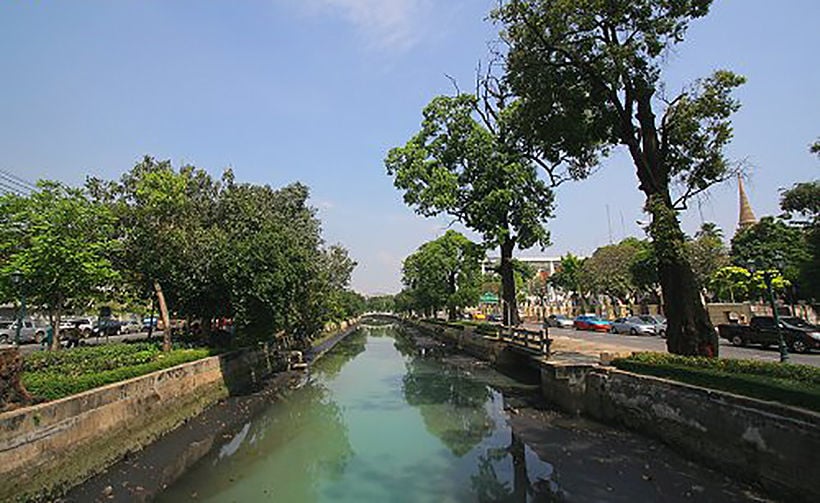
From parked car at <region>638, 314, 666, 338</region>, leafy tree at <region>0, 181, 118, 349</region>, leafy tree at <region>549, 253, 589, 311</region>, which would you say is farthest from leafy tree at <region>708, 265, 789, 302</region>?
leafy tree at <region>0, 181, 118, 349</region>

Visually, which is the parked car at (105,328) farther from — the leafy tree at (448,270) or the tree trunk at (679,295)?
the tree trunk at (679,295)

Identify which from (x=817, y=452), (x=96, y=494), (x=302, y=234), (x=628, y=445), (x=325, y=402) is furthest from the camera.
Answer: (x=302, y=234)

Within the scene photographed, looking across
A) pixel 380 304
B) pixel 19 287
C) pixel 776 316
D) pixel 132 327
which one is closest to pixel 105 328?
pixel 132 327

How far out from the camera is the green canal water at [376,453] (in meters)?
8.45

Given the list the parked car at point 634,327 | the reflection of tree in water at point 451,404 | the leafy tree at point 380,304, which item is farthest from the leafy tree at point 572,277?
the leafy tree at point 380,304

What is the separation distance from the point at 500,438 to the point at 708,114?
33.7 feet

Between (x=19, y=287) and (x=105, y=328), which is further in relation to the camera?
(x=105, y=328)

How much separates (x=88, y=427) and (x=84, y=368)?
8.32 feet

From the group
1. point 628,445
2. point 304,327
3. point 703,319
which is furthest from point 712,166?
point 304,327

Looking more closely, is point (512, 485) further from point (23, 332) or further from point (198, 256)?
point (23, 332)

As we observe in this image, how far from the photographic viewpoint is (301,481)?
362 inches

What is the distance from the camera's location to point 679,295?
12.0 meters

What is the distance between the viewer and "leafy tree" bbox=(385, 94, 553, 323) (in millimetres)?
24125

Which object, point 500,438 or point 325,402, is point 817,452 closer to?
point 500,438
